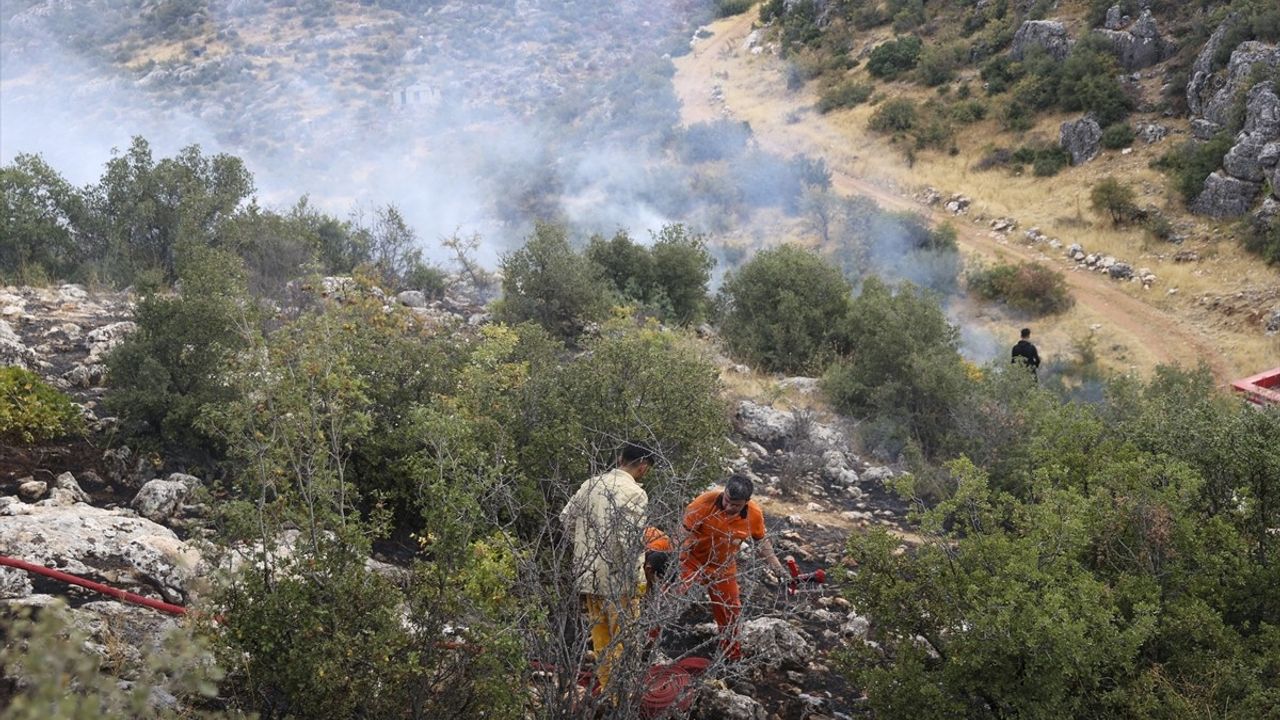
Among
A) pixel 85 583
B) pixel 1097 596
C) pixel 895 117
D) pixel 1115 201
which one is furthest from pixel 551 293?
pixel 895 117

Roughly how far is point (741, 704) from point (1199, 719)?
67.2 inches

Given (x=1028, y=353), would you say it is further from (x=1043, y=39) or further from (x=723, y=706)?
(x=1043, y=39)

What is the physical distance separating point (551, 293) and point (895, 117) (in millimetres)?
17657

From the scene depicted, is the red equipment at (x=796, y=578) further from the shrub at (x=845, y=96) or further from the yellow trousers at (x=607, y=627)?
the shrub at (x=845, y=96)

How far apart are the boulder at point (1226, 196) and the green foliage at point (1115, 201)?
1.25 m

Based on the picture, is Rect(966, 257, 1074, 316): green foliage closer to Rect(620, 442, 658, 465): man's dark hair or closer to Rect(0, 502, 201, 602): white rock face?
Rect(620, 442, 658, 465): man's dark hair

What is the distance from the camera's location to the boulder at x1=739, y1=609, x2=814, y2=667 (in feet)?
15.0

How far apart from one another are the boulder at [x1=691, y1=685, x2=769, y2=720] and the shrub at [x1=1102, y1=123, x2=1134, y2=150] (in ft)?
68.5

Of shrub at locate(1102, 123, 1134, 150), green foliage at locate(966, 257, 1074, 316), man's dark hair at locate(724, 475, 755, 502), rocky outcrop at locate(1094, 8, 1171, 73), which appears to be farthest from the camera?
rocky outcrop at locate(1094, 8, 1171, 73)

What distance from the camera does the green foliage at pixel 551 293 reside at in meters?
10.9

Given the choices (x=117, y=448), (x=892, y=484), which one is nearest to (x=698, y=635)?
(x=892, y=484)

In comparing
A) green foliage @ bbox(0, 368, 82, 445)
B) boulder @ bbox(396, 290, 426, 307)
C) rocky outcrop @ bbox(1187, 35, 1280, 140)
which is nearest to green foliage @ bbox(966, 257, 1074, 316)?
rocky outcrop @ bbox(1187, 35, 1280, 140)

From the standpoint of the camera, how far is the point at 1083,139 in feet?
70.6

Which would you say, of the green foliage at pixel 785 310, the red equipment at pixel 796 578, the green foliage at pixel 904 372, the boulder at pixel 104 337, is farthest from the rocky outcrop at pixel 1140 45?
the boulder at pixel 104 337
